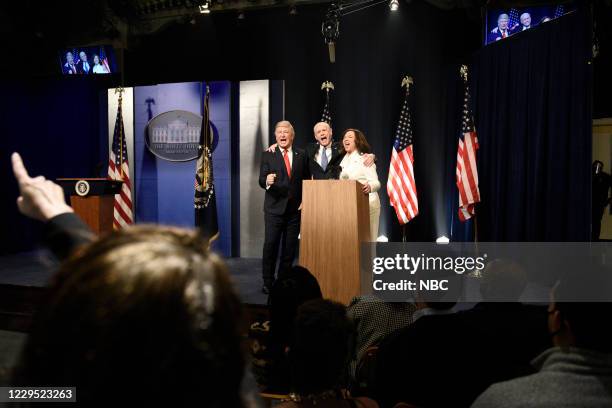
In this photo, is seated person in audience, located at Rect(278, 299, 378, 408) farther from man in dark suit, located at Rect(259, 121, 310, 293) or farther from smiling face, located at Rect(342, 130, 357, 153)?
smiling face, located at Rect(342, 130, 357, 153)

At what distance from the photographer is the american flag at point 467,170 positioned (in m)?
5.07

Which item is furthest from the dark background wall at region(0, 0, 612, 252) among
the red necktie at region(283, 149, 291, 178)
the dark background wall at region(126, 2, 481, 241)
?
the red necktie at region(283, 149, 291, 178)

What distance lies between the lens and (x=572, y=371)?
0.98 m

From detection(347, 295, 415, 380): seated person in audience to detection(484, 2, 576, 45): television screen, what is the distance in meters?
4.52

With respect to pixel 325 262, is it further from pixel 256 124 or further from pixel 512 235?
pixel 256 124

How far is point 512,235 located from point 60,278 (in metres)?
5.15

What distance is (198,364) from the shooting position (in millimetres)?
469

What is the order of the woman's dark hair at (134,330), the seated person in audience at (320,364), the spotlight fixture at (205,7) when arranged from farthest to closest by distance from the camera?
1. the spotlight fixture at (205,7)
2. the seated person in audience at (320,364)
3. the woman's dark hair at (134,330)

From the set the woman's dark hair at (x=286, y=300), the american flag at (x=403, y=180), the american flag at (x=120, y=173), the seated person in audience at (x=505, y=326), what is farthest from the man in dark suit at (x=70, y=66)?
the seated person in audience at (x=505, y=326)

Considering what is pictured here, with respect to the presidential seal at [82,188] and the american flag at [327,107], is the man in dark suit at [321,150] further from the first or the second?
the presidential seal at [82,188]

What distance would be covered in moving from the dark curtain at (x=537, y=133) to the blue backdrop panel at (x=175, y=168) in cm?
328

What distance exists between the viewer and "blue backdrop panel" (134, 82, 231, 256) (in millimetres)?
6160

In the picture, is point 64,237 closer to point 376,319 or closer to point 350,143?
point 376,319

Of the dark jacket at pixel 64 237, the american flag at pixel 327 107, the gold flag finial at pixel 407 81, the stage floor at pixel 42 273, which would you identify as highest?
the gold flag finial at pixel 407 81
